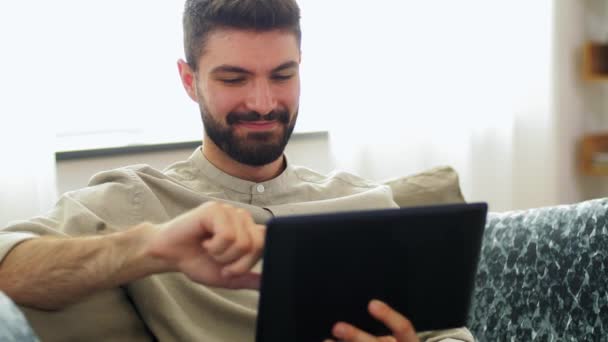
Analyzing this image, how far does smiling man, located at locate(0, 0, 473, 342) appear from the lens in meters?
0.97

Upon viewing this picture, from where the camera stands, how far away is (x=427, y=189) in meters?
1.77

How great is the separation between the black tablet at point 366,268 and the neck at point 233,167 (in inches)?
22.4

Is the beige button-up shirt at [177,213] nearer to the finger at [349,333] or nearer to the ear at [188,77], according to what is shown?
the ear at [188,77]

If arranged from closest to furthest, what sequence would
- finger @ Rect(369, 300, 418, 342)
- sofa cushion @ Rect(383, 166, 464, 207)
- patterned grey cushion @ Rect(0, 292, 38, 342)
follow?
patterned grey cushion @ Rect(0, 292, 38, 342) < finger @ Rect(369, 300, 418, 342) < sofa cushion @ Rect(383, 166, 464, 207)

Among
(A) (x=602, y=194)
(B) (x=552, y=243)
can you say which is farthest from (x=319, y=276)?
→ (A) (x=602, y=194)

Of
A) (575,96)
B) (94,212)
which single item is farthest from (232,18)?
(575,96)

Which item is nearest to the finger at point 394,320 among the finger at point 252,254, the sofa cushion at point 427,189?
the finger at point 252,254

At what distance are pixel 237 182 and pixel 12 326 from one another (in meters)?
0.64

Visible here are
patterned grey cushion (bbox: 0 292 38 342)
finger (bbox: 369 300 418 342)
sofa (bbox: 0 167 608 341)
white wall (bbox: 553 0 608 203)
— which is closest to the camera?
patterned grey cushion (bbox: 0 292 38 342)

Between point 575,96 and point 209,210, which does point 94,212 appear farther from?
point 575,96

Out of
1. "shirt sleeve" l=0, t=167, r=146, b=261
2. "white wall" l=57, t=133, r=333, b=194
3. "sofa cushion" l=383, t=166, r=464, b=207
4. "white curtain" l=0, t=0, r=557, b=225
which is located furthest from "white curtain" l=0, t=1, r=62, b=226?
"sofa cushion" l=383, t=166, r=464, b=207

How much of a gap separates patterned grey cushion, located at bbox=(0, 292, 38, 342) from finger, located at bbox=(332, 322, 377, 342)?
328mm

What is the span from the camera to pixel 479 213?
0.96 metres

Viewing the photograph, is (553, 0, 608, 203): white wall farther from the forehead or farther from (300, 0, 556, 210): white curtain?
the forehead
